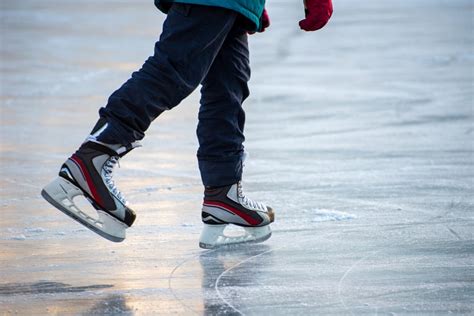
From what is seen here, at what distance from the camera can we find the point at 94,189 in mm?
4555

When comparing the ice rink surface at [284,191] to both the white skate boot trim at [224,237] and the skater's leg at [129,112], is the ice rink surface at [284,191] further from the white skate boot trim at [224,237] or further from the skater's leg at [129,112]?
the skater's leg at [129,112]

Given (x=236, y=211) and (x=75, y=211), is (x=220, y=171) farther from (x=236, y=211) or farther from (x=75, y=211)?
(x=75, y=211)

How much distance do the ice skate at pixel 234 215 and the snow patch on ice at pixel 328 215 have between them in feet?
1.06

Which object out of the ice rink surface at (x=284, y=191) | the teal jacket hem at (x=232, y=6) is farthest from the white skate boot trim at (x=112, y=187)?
the teal jacket hem at (x=232, y=6)

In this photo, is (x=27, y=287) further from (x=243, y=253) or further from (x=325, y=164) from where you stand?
(x=325, y=164)

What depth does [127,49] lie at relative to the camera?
13.0 m

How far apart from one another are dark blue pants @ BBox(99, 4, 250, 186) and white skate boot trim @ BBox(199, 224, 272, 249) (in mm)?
235

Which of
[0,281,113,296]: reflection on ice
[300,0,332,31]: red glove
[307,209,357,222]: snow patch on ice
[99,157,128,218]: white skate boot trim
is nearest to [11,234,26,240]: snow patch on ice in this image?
[99,157,128,218]: white skate boot trim

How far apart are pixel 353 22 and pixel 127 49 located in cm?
395

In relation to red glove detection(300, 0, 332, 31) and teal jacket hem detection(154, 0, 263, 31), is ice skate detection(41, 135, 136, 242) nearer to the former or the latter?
teal jacket hem detection(154, 0, 263, 31)

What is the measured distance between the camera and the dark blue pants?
4.54 metres

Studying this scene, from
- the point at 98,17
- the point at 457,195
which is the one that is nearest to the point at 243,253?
the point at 457,195

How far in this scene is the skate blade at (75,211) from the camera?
4516 mm

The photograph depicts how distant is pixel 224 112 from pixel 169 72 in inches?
16.1
